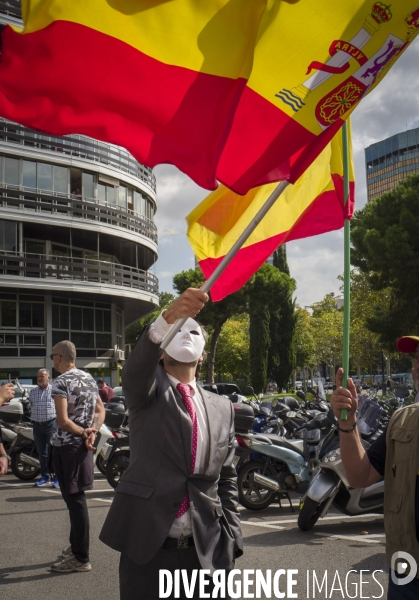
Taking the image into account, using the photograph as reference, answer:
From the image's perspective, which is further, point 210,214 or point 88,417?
point 88,417

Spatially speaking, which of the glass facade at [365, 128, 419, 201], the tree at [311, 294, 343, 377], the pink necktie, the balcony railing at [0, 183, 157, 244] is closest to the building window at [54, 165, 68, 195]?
the balcony railing at [0, 183, 157, 244]

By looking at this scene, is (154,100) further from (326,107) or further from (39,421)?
(39,421)

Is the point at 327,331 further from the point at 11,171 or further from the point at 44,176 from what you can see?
the point at 11,171

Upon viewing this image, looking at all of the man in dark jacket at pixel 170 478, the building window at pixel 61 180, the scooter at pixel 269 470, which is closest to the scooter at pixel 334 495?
the scooter at pixel 269 470

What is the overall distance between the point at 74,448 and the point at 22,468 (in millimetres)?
6131

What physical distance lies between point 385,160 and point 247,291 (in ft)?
374

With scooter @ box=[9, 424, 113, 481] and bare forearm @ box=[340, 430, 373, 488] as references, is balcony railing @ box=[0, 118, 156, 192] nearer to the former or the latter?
scooter @ box=[9, 424, 113, 481]

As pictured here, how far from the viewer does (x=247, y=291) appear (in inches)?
1644

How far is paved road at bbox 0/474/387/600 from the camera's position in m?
5.13

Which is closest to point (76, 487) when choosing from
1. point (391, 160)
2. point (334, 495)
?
point (334, 495)

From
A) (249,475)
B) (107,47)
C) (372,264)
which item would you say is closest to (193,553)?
(107,47)

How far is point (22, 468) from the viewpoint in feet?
36.2

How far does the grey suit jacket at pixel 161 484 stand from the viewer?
2.96 metres

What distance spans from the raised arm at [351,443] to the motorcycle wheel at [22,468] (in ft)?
29.5
